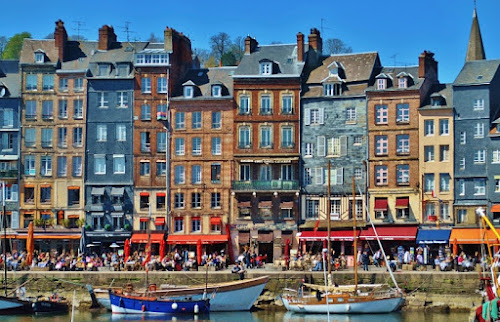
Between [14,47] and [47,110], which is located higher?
[14,47]

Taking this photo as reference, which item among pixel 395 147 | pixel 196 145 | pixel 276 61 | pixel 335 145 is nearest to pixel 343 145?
pixel 335 145

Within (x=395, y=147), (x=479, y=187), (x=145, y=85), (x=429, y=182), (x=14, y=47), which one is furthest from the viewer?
(x=14, y=47)

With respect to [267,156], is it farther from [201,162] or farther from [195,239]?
[195,239]

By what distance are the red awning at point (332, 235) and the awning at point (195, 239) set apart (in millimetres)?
5323

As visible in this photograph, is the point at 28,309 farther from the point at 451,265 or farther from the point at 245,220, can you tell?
the point at 451,265

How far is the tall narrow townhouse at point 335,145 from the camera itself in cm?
7062

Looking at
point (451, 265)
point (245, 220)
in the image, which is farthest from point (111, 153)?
point (451, 265)

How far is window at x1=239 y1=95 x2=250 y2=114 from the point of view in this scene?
72625mm

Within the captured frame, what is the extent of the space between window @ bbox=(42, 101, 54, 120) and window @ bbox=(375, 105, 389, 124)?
22434mm

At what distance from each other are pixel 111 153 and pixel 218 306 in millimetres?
18230

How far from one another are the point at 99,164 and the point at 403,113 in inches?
826

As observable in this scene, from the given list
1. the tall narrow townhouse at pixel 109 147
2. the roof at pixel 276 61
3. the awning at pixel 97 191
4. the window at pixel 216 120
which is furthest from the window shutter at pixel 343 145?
the awning at pixel 97 191

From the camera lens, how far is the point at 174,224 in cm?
7288

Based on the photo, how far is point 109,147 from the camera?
243ft
